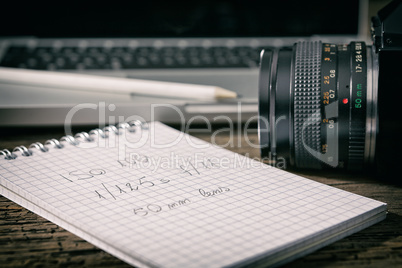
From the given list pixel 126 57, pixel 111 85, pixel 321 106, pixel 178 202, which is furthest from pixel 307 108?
pixel 126 57

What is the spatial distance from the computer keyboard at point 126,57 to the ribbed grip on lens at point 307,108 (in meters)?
0.26

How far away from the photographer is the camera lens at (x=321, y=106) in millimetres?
462

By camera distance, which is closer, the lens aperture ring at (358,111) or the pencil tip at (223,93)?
the lens aperture ring at (358,111)

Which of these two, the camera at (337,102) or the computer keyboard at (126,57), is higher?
the computer keyboard at (126,57)

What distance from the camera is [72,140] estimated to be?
52 centimetres

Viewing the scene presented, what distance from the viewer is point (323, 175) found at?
495mm

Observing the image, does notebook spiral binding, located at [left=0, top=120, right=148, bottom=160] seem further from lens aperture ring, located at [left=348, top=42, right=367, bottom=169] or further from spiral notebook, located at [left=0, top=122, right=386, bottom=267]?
lens aperture ring, located at [left=348, top=42, right=367, bottom=169]

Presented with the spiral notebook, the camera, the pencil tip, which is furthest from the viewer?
the pencil tip

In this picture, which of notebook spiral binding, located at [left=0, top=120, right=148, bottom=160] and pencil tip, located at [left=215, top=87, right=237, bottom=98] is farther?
pencil tip, located at [left=215, top=87, right=237, bottom=98]

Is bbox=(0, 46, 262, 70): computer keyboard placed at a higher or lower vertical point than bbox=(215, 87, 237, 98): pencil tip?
higher

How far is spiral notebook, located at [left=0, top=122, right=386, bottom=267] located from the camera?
327 millimetres

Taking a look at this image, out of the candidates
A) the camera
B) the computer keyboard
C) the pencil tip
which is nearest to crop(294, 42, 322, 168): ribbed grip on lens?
the camera

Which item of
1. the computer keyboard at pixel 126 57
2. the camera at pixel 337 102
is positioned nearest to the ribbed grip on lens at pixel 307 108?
the camera at pixel 337 102

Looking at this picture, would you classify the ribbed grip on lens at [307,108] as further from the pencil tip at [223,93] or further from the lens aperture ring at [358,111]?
the pencil tip at [223,93]
